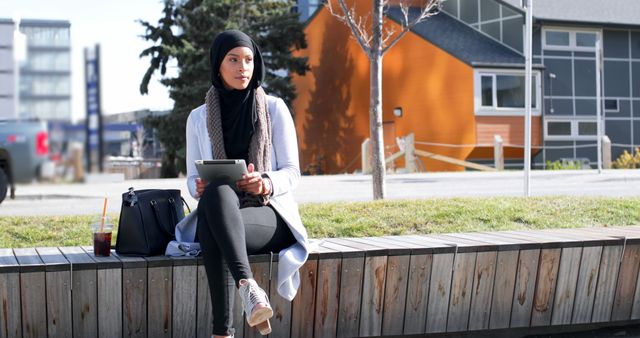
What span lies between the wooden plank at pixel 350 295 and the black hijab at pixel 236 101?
0.76 m

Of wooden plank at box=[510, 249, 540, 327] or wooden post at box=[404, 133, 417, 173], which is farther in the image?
wooden post at box=[404, 133, 417, 173]

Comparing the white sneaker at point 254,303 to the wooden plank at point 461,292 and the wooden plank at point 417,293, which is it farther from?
the wooden plank at point 461,292

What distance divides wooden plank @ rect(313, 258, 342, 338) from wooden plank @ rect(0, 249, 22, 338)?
56.2 inches

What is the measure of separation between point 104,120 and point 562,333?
4137mm

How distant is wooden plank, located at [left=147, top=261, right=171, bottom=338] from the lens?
4.13m

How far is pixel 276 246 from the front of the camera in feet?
14.1

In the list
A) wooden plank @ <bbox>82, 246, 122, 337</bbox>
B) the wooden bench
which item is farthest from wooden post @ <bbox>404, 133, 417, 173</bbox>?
wooden plank @ <bbox>82, 246, 122, 337</bbox>

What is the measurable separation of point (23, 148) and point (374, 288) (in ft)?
10.3

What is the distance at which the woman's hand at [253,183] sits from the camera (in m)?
4.17

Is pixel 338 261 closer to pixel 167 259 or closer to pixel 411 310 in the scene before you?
pixel 411 310

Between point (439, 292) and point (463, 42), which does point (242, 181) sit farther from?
point (463, 42)

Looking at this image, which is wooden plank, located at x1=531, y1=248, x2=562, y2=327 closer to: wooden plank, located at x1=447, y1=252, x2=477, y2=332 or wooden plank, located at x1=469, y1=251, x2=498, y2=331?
wooden plank, located at x1=469, y1=251, x2=498, y2=331

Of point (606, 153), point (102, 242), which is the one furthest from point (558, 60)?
point (102, 242)

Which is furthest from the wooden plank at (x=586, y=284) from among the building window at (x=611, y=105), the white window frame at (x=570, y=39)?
the building window at (x=611, y=105)
